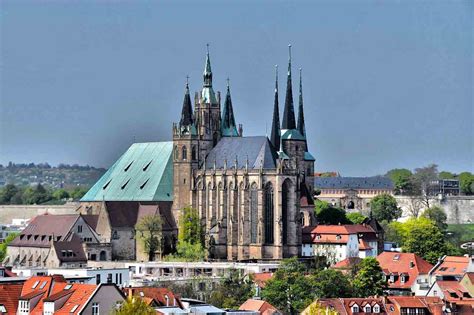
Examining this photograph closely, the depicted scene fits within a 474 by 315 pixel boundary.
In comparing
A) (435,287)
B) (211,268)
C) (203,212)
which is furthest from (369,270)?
(203,212)

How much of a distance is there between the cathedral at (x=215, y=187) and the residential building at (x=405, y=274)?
18155mm

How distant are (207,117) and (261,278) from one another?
109 ft

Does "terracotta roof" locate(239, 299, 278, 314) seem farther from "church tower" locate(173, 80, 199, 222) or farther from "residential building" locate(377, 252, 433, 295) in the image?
"church tower" locate(173, 80, 199, 222)

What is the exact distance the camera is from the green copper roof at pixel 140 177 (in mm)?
173625

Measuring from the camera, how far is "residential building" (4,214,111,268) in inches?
6225

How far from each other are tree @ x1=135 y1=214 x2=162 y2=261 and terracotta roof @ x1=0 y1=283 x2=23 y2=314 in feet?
217

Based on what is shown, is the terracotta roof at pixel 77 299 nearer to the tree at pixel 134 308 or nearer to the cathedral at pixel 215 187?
the tree at pixel 134 308

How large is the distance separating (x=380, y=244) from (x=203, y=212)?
83.5 ft

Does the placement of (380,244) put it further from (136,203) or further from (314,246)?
(136,203)

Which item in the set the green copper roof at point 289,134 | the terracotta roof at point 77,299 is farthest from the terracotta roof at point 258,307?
the green copper roof at point 289,134

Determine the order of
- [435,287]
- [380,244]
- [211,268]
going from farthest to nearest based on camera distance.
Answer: [380,244], [211,268], [435,287]

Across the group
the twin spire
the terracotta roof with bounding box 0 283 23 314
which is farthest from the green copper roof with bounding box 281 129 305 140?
the terracotta roof with bounding box 0 283 23 314

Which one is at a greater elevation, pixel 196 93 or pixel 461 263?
pixel 196 93

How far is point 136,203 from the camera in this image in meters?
171
